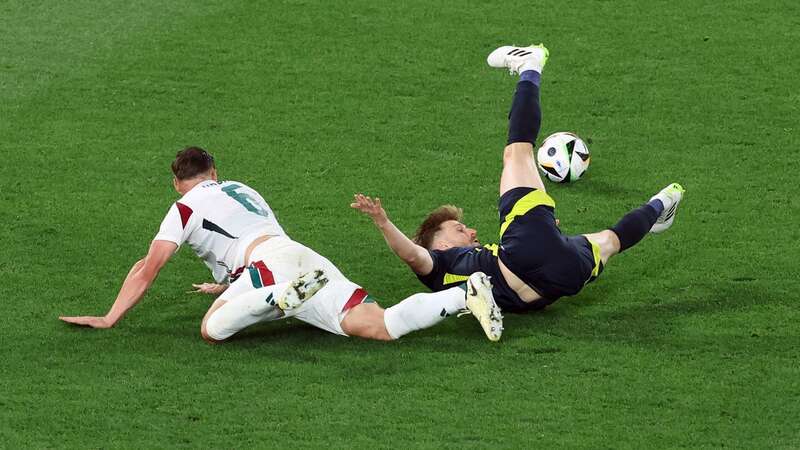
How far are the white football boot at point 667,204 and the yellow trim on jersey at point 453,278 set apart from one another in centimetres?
133

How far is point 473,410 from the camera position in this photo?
6480mm

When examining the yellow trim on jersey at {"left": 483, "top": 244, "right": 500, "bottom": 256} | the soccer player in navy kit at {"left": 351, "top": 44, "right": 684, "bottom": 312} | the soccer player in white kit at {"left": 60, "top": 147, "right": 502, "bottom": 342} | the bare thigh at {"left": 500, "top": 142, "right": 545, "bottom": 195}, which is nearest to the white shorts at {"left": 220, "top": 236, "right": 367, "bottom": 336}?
the soccer player in white kit at {"left": 60, "top": 147, "right": 502, "bottom": 342}

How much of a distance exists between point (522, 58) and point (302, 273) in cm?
198

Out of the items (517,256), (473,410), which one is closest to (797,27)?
(517,256)

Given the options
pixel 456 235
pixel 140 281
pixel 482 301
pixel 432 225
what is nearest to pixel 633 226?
pixel 456 235

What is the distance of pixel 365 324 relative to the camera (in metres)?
7.22

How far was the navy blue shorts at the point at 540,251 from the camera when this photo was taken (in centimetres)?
730

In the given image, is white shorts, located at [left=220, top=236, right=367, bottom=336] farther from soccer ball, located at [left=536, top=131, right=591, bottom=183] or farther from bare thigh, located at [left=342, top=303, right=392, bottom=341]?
soccer ball, located at [left=536, top=131, right=591, bottom=183]

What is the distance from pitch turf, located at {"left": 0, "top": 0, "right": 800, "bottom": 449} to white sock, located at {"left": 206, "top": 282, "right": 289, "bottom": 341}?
0.12 m

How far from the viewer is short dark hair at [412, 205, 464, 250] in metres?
8.02

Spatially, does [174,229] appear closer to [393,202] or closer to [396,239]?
[396,239]

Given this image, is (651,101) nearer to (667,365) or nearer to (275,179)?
(275,179)

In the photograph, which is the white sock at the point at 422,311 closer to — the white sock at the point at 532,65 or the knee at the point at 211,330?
the knee at the point at 211,330

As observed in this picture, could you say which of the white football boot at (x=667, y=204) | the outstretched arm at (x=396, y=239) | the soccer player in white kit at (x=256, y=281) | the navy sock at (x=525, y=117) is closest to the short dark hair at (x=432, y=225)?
the outstretched arm at (x=396, y=239)
